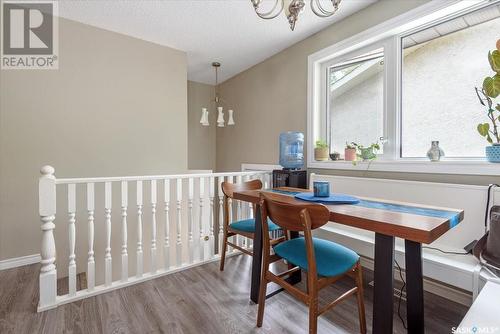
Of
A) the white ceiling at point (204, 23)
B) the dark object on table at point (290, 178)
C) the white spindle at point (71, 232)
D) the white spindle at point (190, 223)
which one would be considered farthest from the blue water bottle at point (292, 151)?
the white spindle at point (71, 232)

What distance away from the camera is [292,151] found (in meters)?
2.96

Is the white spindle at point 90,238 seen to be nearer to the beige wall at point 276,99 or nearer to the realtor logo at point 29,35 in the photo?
the realtor logo at point 29,35

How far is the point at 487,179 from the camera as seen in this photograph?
69.6 inches

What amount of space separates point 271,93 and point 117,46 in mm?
2069

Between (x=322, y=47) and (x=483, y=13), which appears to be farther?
(x=322, y=47)

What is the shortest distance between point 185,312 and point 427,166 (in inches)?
86.0

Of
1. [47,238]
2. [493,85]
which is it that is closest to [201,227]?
[47,238]

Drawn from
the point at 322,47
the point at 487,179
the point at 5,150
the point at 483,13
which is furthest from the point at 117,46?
the point at 487,179

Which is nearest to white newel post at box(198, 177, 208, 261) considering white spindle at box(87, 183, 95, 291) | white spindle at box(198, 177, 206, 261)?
white spindle at box(198, 177, 206, 261)

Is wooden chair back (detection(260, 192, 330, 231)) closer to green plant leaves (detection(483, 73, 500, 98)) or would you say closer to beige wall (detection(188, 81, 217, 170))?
green plant leaves (detection(483, 73, 500, 98))

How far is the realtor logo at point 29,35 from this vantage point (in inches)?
98.7

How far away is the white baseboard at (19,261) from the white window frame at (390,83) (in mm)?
3164

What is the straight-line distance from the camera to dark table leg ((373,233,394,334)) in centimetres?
120

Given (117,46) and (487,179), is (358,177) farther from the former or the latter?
(117,46)
